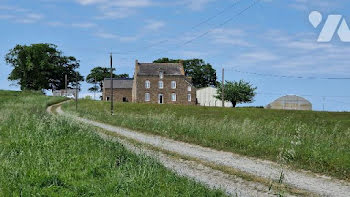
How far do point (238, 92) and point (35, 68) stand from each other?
5539cm

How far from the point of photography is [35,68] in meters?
112

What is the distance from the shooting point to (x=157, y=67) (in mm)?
98750

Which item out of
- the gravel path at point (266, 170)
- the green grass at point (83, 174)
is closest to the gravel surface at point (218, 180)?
the gravel path at point (266, 170)

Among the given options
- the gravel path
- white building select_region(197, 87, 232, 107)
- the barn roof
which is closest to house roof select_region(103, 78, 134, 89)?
white building select_region(197, 87, 232, 107)

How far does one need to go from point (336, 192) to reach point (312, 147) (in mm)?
5949

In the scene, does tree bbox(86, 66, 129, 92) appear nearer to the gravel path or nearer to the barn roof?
the barn roof

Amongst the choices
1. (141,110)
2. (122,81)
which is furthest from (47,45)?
(141,110)

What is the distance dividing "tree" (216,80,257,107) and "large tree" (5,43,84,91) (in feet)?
138

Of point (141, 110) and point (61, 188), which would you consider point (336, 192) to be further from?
point (141, 110)

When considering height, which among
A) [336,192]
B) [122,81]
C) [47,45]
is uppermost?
[47,45]

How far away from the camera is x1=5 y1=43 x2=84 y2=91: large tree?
112125mm

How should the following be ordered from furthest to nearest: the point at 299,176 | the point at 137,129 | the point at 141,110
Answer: the point at 141,110 → the point at 137,129 → the point at 299,176

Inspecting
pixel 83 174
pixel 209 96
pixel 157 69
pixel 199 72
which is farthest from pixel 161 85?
pixel 83 174

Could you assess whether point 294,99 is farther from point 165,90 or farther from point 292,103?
point 165,90
